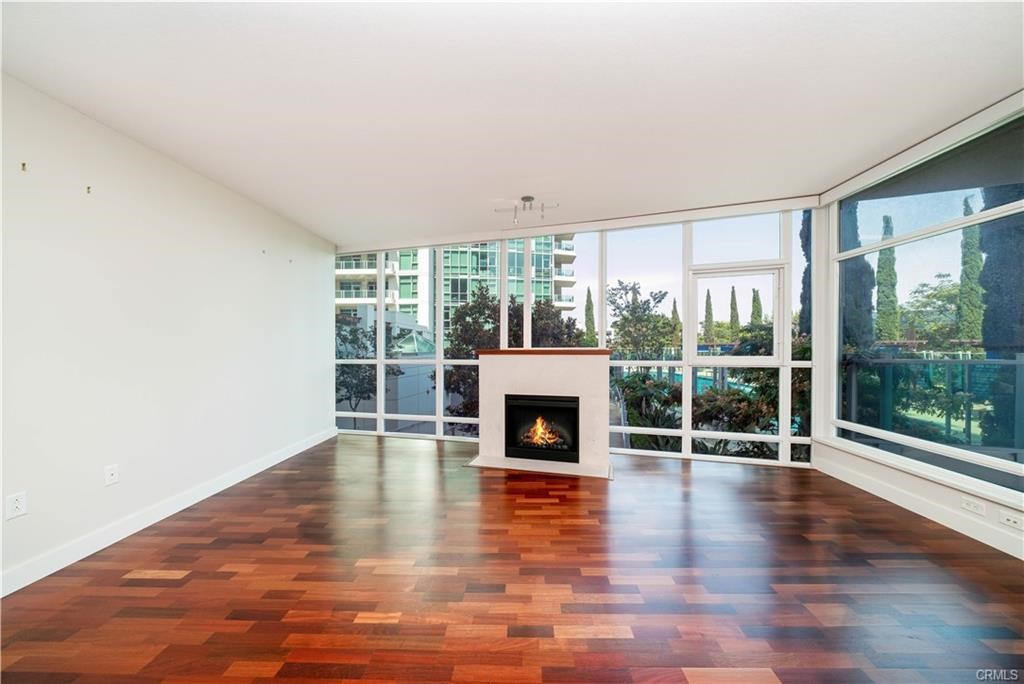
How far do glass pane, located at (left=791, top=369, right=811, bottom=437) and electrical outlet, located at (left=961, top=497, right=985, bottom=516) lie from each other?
1.44 m

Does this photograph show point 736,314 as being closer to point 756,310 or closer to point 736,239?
point 756,310

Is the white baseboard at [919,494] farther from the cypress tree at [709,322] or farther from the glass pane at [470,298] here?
the glass pane at [470,298]

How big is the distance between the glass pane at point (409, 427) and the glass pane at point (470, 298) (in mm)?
1077

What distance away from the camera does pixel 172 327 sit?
3156mm

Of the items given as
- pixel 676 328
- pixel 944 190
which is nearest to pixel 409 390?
pixel 676 328

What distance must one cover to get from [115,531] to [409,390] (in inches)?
132

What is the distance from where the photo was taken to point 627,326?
15.9 feet

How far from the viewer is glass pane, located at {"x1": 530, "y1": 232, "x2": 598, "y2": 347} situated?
497 cm

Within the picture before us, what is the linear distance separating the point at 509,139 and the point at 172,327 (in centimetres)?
304

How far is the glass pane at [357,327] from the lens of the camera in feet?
19.0

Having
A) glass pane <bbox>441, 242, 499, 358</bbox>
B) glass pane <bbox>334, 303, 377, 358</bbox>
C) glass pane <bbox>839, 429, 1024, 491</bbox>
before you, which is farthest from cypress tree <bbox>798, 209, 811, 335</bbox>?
glass pane <bbox>334, 303, 377, 358</bbox>

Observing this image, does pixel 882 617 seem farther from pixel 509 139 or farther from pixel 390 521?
pixel 509 139

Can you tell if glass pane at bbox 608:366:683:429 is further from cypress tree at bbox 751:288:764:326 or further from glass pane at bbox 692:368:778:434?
cypress tree at bbox 751:288:764:326

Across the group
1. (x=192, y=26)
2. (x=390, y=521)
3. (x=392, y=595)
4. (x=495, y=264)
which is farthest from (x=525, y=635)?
(x=495, y=264)
